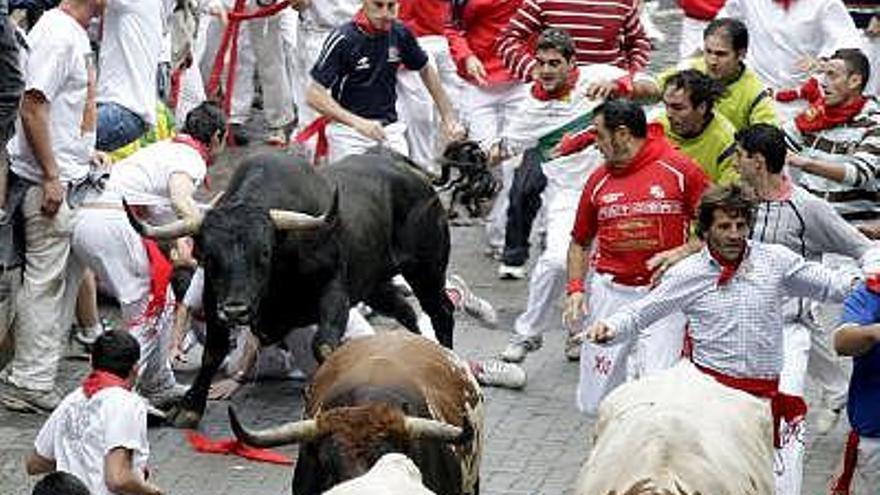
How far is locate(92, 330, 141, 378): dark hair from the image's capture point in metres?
11.3

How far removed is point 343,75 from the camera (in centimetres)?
1611

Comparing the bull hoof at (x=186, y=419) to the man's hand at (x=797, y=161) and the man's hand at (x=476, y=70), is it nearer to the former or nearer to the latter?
the man's hand at (x=797, y=161)

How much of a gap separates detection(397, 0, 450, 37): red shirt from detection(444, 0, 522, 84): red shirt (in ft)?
2.34

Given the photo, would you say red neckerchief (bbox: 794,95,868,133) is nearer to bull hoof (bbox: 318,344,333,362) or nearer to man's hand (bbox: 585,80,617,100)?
man's hand (bbox: 585,80,617,100)

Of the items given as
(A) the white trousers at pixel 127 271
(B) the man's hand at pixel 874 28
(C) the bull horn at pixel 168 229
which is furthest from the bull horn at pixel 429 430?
(B) the man's hand at pixel 874 28

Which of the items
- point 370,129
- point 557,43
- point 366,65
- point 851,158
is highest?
point 557,43

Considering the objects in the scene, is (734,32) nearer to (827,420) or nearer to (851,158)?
(851,158)

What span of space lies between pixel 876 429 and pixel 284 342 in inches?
160

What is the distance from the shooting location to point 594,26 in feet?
53.4

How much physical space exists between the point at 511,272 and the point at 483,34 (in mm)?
1947

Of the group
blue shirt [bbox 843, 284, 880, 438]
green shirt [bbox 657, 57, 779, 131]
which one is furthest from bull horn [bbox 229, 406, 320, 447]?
green shirt [bbox 657, 57, 779, 131]

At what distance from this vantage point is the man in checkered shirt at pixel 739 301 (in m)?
11.7

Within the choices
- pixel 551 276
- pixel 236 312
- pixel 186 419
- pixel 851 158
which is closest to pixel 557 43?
pixel 551 276

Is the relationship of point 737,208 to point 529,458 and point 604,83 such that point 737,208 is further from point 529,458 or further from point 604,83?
point 604,83
